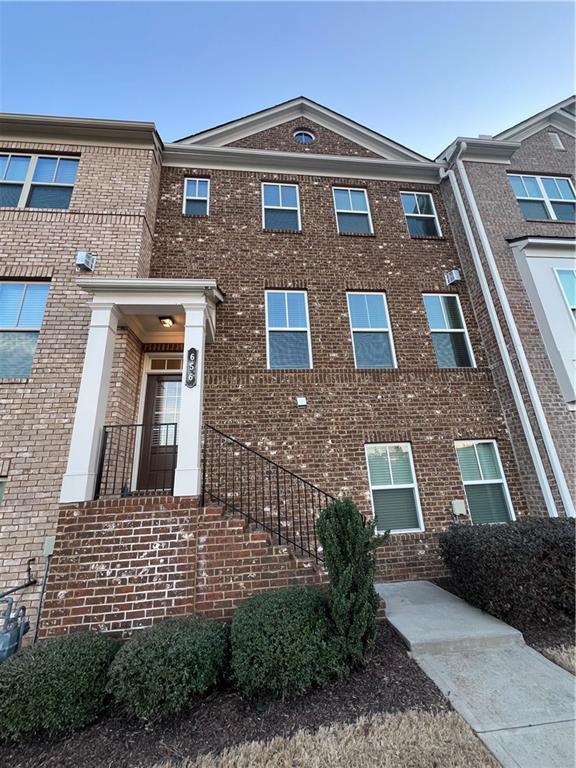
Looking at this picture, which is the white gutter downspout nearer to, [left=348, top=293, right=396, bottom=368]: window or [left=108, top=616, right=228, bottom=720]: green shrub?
[left=348, top=293, right=396, bottom=368]: window

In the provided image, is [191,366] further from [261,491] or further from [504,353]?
[504,353]

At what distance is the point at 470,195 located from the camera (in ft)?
26.1

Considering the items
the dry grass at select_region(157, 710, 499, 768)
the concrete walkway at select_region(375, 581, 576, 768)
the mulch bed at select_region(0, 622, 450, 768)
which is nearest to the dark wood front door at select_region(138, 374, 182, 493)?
the mulch bed at select_region(0, 622, 450, 768)

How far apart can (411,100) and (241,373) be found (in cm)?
937

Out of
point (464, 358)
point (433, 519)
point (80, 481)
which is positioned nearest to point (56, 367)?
point (80, 481)

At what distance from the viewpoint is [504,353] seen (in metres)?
6.87

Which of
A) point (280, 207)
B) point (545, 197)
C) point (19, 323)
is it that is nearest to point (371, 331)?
point (280, 207)

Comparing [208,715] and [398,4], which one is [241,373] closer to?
[208,715]

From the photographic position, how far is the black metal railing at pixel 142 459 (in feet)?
17.1

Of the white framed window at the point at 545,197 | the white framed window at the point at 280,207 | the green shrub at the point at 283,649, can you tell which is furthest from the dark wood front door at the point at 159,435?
the white framed window at the point at 545,197

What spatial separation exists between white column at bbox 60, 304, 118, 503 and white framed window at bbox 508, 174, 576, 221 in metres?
9.74

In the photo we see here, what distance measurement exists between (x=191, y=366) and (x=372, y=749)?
425 centimetres

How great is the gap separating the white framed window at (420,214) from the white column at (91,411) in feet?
23.8

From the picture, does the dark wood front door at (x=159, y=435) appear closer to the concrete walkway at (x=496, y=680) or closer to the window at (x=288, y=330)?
the window at (x=288, y=330)
